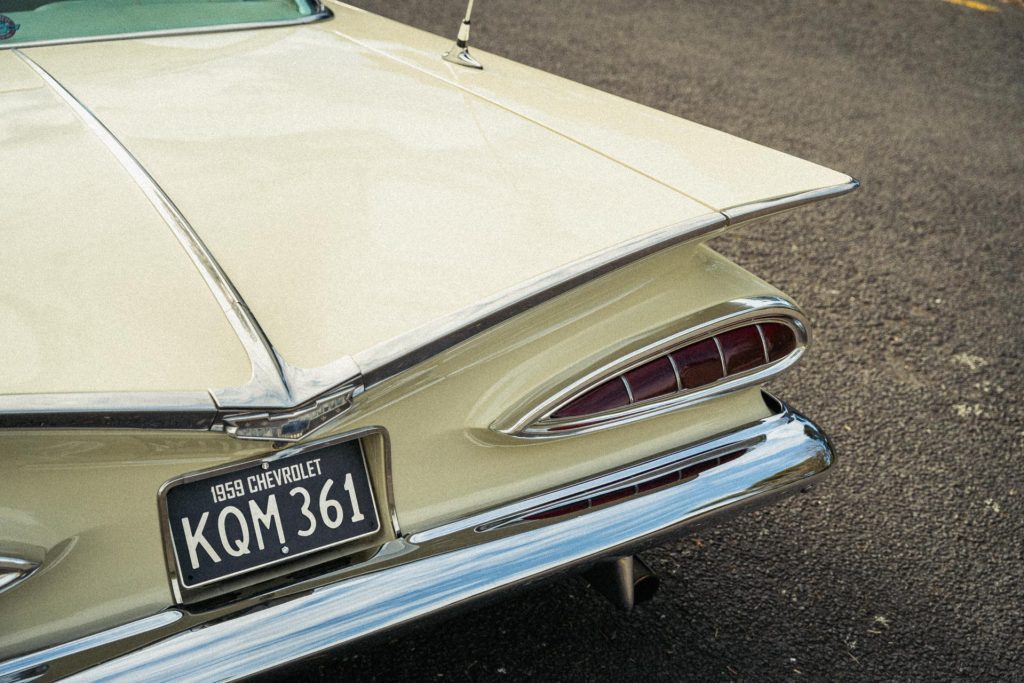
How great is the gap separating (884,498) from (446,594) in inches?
63.4

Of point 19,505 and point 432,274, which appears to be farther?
point 432,274

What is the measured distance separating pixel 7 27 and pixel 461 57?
1.02 m

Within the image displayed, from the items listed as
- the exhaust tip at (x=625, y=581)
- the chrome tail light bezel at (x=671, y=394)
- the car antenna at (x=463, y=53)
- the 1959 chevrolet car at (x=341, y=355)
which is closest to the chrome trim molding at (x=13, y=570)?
the 1959 chevrolet car at (x=341, y=355)

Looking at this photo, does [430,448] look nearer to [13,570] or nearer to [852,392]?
[13,570]

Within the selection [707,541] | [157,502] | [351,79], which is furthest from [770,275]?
[157,502]

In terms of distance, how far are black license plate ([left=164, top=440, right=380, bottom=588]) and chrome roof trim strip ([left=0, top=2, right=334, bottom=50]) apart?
130cm

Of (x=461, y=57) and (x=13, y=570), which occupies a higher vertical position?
(x=461, y=57)

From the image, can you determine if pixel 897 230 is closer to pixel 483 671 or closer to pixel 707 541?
pixel 707 541

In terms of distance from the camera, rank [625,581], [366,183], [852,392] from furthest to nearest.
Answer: [852,392] < [625,581] < [366,183]

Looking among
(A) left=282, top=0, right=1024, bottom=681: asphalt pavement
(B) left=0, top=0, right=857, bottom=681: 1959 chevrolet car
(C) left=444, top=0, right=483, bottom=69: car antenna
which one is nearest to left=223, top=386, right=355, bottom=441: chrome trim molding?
(B) left=0, top=0, right=857, bottom=681: 1959 chevrolet car

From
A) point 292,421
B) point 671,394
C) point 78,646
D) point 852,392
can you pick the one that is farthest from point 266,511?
point 852,392

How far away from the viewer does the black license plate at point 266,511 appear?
129cm

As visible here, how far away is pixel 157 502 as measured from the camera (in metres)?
1.26

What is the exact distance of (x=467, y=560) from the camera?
1.46 m
